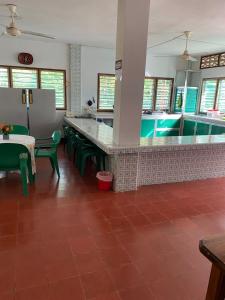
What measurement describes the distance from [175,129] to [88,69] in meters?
3.26

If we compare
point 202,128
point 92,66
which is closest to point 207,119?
point 202,128

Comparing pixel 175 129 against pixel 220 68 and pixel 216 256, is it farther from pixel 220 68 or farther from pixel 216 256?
pixel 216 256

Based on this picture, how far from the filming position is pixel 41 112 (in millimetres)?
5875

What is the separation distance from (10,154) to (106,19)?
2.91 metres

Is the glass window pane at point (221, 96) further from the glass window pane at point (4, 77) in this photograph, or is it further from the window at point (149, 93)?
the glass window pane at point (4, 77)

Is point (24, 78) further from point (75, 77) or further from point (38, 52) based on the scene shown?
point (75, 77)

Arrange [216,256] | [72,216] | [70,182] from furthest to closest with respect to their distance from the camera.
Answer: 1. [70,182]
2. [72,216]
3. [216,256]

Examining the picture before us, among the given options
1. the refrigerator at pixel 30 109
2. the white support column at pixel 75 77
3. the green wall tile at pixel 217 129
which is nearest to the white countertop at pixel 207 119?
the green wall tile at pixel 217 129

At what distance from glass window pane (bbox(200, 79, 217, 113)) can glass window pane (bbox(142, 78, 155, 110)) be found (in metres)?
1.63

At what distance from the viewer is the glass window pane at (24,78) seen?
6044 millimetres

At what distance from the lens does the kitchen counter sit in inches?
130

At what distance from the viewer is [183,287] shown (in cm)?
173

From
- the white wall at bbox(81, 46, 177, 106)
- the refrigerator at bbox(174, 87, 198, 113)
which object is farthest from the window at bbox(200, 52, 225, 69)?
the white wall at bbox(81, 46, 177, 106)

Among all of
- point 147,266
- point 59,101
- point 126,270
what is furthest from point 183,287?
point 59,101
